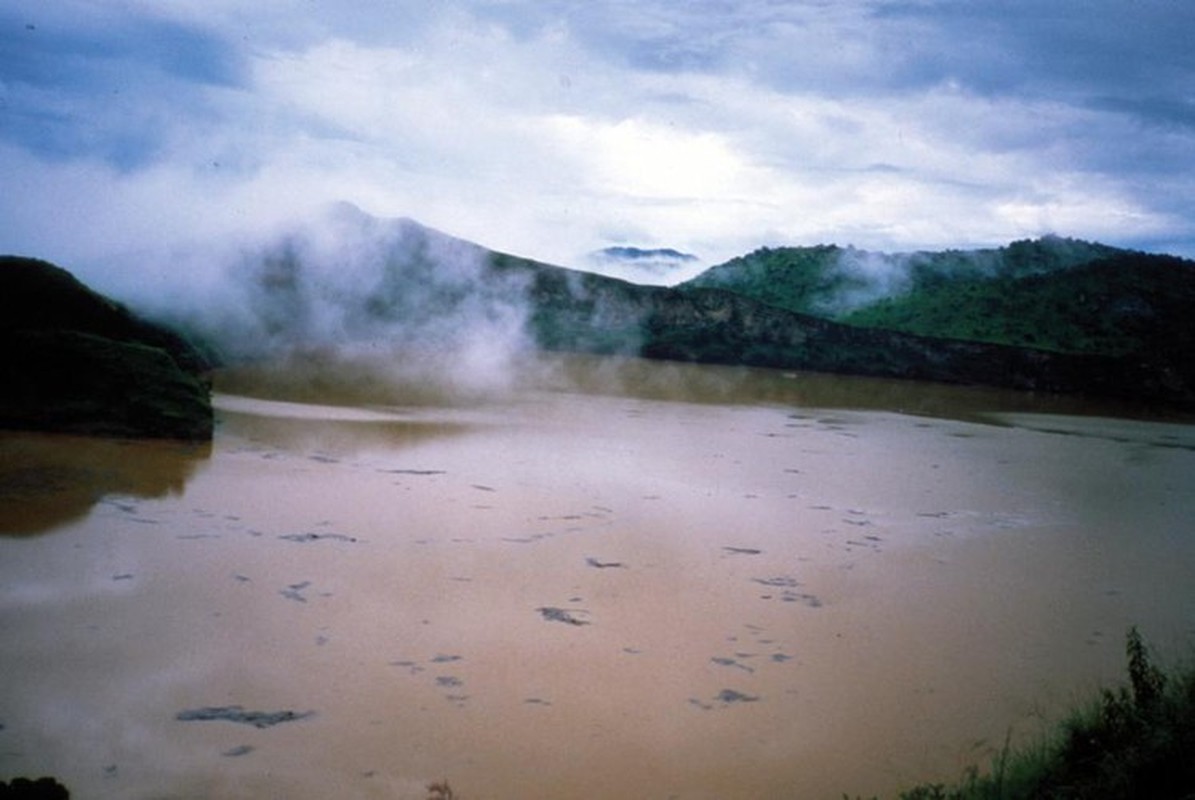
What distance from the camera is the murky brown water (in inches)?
145

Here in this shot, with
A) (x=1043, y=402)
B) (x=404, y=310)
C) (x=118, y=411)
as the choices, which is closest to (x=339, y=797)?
(x=118, y=411)

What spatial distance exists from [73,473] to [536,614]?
5252 millimetres

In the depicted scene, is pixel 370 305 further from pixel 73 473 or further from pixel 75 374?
pixel 73 473

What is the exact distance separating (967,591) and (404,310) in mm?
23058

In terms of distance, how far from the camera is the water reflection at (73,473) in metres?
6.53

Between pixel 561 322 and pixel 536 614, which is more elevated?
pixel 561 322

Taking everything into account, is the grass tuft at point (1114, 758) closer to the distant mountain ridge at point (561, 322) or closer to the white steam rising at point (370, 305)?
the white steam rising at point (370, 305)

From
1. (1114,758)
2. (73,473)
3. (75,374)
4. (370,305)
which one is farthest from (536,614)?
(370,305)

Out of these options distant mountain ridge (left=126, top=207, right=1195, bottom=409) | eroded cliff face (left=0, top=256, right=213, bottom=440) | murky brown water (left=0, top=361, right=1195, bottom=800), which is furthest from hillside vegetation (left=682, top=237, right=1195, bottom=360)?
eroded cliff face (left=0, top=256, right=213, bottom=440)

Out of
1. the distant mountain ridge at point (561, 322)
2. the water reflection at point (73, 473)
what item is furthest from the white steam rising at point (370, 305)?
the water reflection at point (73, 473)

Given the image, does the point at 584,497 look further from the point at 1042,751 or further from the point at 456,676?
the point at 1042,751

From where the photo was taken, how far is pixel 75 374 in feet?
31.9

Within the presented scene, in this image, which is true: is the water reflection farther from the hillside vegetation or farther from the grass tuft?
the hillside vegetation

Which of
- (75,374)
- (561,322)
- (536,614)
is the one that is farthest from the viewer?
(561,322)
